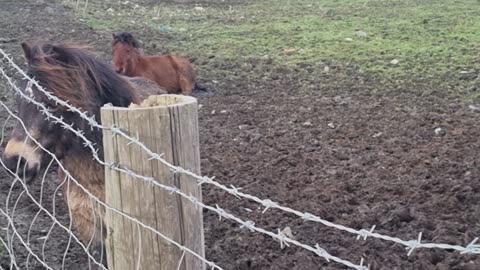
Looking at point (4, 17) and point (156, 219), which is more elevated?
point (156, 219)

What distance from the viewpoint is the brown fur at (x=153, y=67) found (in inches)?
323

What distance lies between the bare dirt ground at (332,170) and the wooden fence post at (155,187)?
1.58 meters

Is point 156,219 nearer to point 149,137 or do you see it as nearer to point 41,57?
point 149,137

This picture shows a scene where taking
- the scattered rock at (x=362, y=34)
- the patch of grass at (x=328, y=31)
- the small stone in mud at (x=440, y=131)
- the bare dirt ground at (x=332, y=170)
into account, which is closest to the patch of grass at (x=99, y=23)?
the patch of grass at (x=328, y=31)

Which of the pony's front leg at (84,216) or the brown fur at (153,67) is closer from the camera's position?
the pony's front leg at (84,216)

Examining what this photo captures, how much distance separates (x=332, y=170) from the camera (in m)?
A: 5.46

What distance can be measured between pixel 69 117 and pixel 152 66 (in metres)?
5.10

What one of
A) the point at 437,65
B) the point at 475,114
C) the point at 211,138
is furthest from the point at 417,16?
the point at 211,138

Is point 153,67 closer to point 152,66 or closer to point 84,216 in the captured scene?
point 152,66

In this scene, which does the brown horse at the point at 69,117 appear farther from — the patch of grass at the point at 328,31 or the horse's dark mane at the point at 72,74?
the patch of grass at the point at 328,31

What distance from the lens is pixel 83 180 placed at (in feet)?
12.0

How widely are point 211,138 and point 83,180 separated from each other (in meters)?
2.98

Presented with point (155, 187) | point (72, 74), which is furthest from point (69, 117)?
point (155, 187)

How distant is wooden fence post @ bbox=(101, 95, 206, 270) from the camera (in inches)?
76.1
